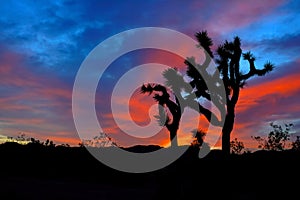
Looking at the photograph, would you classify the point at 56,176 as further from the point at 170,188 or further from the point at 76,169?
the point at 170,188

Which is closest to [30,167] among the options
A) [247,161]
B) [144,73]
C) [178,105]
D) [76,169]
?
[76,169]

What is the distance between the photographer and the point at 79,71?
17016 millimetres

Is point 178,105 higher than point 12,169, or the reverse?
point 178,105

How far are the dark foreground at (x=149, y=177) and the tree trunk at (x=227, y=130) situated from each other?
0.45 m

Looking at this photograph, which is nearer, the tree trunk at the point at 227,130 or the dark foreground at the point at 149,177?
the dark foreground at the point at 149,177

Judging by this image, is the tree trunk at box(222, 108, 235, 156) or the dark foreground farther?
the tree trunk at box(222, 108, 235, 156)

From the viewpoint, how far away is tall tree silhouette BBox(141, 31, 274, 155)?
16.9m

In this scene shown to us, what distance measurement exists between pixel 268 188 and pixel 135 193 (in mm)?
5113

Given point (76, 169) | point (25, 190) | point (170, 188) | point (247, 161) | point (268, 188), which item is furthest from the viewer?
point (76, 169)

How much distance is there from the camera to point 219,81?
56.1ft

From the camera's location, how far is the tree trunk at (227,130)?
17047 millimetres

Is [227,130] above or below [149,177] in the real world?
above

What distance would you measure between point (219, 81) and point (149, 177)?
18.7 ft

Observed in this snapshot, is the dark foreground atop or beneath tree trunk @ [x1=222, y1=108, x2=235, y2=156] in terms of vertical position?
beneath
